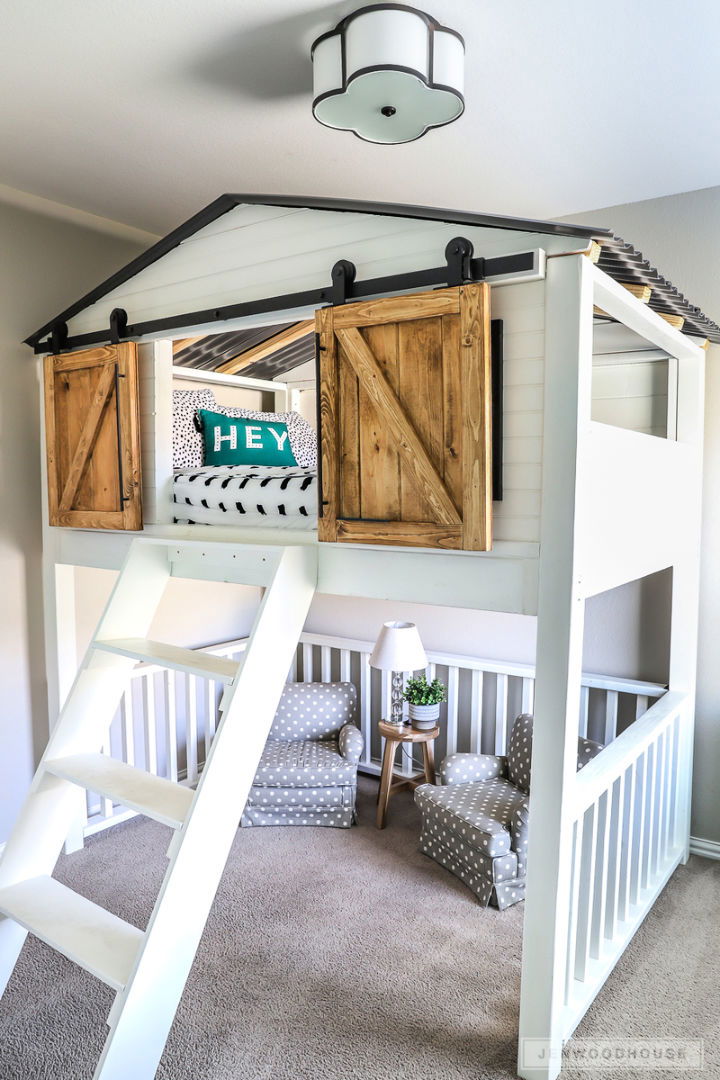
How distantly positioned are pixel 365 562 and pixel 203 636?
1.99 metres

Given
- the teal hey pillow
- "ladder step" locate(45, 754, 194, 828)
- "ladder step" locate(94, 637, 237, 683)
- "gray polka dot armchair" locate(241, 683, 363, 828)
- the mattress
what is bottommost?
"gray polka dot armchair" locate(241, 683, 363, 828)

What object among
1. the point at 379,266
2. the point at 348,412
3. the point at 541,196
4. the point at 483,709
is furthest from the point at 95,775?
the point at 541,196

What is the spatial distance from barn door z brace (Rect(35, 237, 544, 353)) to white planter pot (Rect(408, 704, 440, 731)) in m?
1.93

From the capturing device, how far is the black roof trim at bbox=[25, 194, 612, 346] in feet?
5.38

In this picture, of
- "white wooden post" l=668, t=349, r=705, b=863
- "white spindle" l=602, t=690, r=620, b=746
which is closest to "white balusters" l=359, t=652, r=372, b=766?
"white spindle" l=602, t=690, r=620, b=746

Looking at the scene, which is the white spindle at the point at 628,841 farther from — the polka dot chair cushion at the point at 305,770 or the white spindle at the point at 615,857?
the polka dot chair cushion at the point at 305,770

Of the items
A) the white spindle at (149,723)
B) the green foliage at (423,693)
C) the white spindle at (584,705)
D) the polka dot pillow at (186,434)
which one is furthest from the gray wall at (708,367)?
the white spindle at (149,723)

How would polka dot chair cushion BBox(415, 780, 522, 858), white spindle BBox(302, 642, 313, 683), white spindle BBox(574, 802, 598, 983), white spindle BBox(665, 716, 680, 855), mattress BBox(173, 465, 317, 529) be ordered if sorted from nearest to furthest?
white spindle BBox(574, 802, 598, 983)
mattress BBox(173, 465, 317, 529)
polka dot chair cushion BBox(415, 780, 522, 858)
white spindle BBox(665, 716, 680, 855)
white spindle BBox(302, 642, 313, 683)

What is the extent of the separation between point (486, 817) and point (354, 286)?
199 centimetres

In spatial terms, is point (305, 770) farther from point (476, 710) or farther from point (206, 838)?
point (206, 838)

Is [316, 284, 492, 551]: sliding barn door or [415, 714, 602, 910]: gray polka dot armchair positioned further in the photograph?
[415, 714, 602, 910]: gray polka dot armchair

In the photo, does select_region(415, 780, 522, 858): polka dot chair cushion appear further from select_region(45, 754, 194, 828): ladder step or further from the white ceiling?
the white ceiling

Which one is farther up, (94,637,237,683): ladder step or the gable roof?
the gable roof

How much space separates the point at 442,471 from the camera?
70.9 inches
